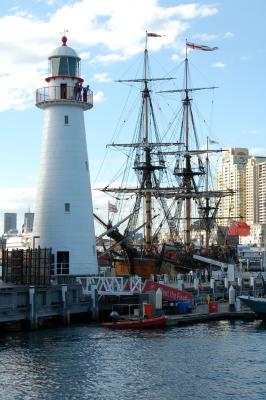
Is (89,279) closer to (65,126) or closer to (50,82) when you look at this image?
(65,126)

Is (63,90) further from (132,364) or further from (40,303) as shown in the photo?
(132,364)

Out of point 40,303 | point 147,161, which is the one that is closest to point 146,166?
point 147,161

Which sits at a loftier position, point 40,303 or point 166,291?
point 166,291

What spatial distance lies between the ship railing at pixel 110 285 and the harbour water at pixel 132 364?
15.2ft

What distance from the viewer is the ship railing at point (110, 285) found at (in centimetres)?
4780

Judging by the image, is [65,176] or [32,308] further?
[65,176]

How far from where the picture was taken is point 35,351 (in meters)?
34.9

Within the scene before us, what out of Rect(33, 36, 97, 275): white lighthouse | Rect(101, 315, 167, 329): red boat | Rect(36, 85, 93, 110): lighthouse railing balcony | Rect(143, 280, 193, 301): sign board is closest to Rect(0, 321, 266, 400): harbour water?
Rect(101, 315, 167, 329): red boat

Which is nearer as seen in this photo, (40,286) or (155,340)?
(155,340)

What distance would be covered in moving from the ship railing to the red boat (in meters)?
3.64

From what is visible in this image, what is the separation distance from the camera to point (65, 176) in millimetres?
50188

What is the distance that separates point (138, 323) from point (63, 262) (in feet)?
28.5

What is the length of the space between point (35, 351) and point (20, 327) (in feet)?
27.6

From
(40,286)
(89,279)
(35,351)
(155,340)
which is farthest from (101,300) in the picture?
(35,351)
